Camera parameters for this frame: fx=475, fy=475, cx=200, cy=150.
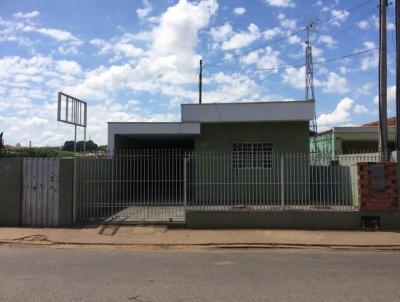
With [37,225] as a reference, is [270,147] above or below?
above

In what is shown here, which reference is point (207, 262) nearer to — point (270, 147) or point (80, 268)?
point (80, 268)

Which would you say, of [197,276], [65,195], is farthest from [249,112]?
[197,276]

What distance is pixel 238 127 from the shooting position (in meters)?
18.7

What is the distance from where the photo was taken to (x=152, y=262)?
877 cm

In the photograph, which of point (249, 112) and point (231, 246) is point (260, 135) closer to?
point (249, 112)

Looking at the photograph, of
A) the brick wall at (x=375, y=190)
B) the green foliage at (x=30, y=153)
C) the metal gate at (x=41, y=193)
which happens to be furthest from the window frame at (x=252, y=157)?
the green foliage at (x=30, y=153)

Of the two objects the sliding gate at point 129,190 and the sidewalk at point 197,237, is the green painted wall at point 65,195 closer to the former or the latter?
the sliding gate at point 129,190

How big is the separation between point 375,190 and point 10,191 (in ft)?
32.8

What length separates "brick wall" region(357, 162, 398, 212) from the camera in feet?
41.7

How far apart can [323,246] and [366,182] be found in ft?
9.11

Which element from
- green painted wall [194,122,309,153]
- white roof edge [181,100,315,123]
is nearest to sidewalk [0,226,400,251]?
white roof edge [181,100,315,123]

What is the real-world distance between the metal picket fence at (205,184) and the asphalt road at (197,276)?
3.50 metres

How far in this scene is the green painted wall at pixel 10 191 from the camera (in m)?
13.2

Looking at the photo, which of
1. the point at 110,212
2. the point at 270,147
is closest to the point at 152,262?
the point at 110,212
